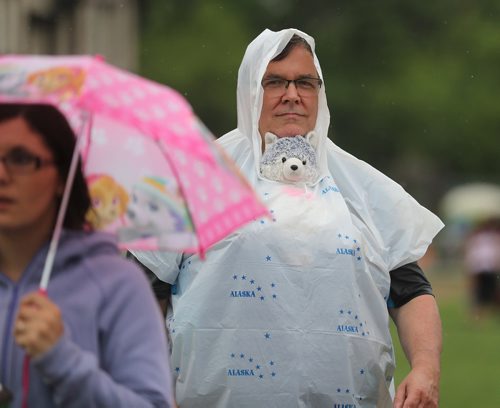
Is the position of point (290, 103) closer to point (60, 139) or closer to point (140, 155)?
point (140, 155)

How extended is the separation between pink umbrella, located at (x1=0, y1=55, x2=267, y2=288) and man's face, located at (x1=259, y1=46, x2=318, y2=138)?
1.74m

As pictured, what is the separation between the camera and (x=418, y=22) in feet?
191

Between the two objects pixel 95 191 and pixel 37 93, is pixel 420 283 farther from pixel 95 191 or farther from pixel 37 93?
pixel 37 93

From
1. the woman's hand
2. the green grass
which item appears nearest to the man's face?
the woman's hand

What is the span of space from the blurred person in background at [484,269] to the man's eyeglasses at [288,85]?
79.0 ft

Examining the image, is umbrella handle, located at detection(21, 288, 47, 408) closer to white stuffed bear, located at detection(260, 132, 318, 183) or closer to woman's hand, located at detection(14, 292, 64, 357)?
woman's hand, located at detection(14, 292, 64, 357)

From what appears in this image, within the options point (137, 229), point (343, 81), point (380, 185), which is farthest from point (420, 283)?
point (343, 81)

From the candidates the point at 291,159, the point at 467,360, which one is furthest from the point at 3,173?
the point at 467,360

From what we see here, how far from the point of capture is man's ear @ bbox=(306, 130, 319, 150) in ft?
19.5

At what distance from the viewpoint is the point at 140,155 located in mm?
4152

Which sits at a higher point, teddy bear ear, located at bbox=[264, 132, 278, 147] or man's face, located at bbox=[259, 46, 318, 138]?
man's face, located at bbox=[259, 46, 318, 138]

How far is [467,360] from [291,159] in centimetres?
1410

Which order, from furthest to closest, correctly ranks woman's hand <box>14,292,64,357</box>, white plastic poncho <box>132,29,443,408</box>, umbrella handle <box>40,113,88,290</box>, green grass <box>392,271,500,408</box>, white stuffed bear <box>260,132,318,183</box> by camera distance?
green grass <box>392,271,500,408</box>, white stuffed bear <box>260,132,318,183</box>, white plastic poncho <box>132,29,443,408</box>, umbrella handle <box>40,113,88,290</box>, woman's hand <box>14,292,64,357</box>

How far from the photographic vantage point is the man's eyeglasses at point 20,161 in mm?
3770
